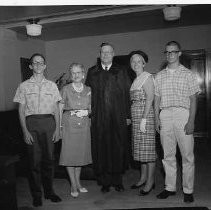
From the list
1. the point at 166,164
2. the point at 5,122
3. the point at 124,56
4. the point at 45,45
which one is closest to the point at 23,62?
the point at 45,45

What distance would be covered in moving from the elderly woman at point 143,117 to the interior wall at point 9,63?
4.26 meters

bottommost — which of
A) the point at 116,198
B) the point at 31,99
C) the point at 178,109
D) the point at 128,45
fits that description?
the point at 116,198

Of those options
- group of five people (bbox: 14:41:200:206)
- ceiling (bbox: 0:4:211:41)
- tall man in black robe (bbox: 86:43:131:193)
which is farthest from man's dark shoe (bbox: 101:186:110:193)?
ceiling (bbox: 0:4:211:41)

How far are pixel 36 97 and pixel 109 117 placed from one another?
0.85 metres

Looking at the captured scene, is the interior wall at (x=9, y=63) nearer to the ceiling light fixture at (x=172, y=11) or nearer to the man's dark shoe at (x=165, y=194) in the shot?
the ceiling light fixture at (x=172, y=11)

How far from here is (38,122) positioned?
3264 millimetres

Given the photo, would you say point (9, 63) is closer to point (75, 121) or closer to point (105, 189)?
point (75, 121)

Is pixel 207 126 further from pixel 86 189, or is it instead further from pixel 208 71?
pixel 86 189

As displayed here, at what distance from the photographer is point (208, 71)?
746cm

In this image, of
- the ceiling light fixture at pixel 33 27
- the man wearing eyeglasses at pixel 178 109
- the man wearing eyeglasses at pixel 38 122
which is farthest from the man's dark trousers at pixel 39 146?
the ceiling light fixture at pixel 33 27

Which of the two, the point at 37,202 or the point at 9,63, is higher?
the point at 9,63

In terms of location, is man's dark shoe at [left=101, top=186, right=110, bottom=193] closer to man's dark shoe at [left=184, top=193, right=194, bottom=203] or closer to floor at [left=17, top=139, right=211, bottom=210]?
floor at [left=17, top=139, right=211, bottom=210]

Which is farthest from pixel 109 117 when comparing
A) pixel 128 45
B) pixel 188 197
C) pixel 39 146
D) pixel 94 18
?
pixel 128 45

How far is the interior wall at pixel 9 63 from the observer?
698 cm
